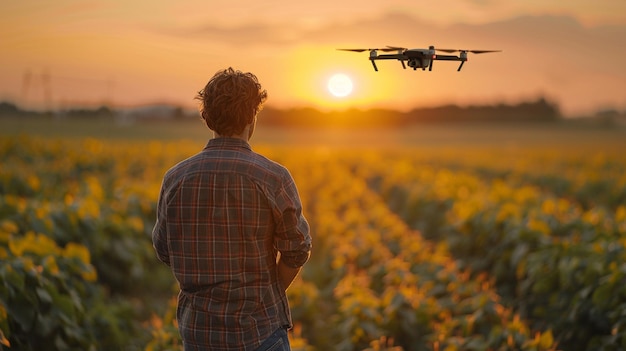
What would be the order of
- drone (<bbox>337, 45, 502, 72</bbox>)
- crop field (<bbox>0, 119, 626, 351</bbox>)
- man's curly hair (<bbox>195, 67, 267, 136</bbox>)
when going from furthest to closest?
crop field (<bbox>0, 119, 626, 351</bbox>) < man's curly hair (<bbox>195, 67, 267, 136</bbox>) < drone (<bbox>337, 45, 502, 72</bbox>)

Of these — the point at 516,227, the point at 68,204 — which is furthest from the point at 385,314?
the point at 68,204

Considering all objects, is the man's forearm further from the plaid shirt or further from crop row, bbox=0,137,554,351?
crop row, bbox=0,137,554,351

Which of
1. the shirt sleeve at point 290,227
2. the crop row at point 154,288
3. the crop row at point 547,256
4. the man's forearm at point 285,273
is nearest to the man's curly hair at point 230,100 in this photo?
the shirt sleeve at point 290,227

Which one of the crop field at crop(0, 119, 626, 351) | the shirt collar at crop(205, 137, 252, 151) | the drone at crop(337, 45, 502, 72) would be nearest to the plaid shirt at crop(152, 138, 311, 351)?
the shirt collar at crop(205, 137, 252, 151)

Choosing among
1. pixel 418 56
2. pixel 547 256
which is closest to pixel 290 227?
pixel 418 56

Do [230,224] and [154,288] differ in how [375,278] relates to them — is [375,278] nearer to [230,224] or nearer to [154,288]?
[154,288]

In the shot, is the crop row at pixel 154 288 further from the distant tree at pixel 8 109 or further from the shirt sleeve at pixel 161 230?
the distant tree at pixel 8 109
